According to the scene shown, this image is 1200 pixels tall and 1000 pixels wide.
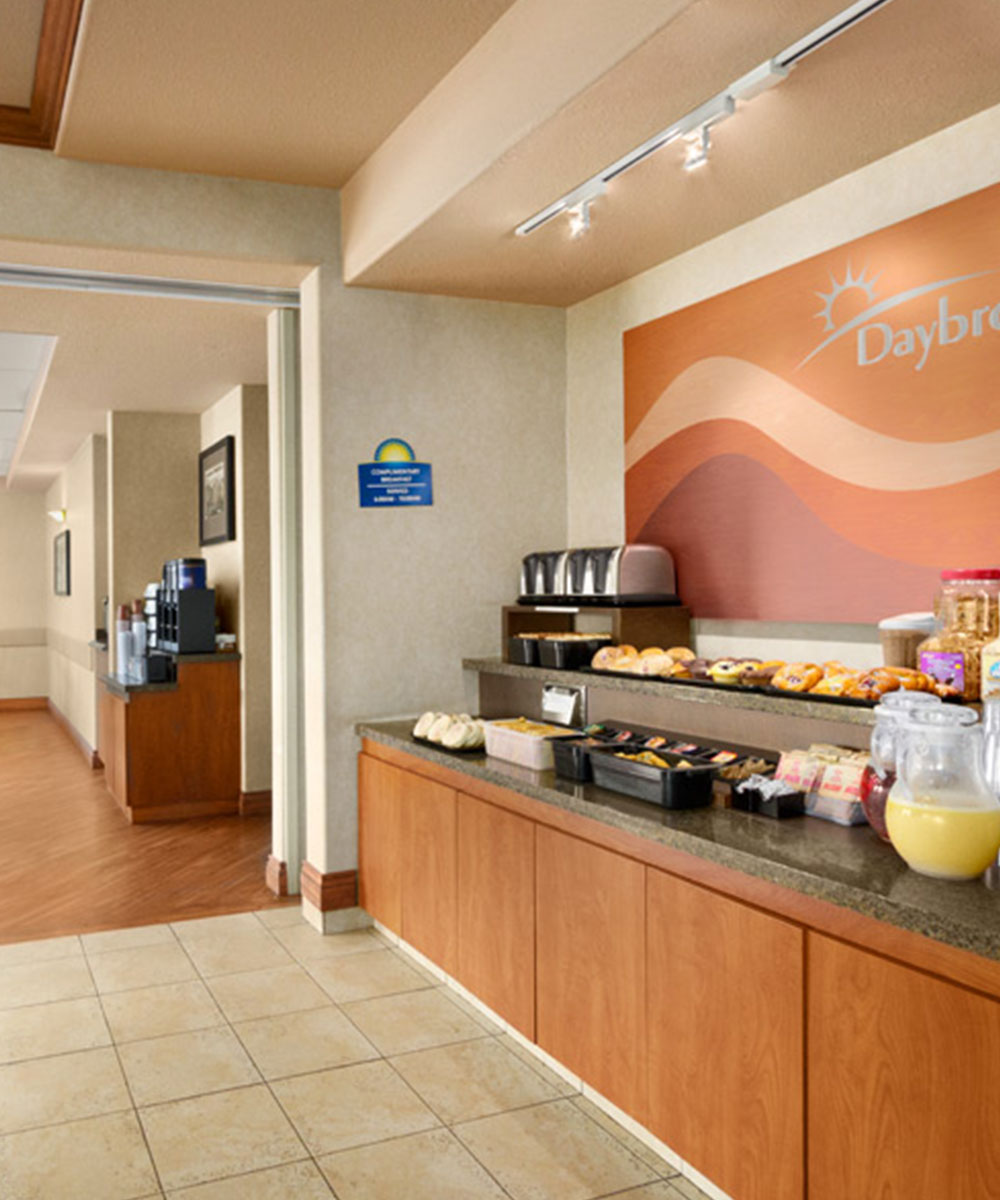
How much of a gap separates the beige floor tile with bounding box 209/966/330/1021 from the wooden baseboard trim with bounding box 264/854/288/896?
994mm

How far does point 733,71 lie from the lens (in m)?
2.71

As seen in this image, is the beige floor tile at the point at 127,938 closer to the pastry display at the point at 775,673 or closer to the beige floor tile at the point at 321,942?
the beige floor tile at the point at 321,942

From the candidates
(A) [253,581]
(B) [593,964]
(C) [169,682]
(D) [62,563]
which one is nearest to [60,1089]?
(B) [593,964]

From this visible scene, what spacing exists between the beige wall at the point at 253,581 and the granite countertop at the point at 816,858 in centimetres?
435

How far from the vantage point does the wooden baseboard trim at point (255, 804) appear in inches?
293

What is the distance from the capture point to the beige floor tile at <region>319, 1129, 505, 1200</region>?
2.75m

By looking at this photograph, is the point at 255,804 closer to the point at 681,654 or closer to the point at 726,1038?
the point at 681,654

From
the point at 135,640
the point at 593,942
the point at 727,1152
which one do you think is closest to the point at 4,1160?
the point at 593,942

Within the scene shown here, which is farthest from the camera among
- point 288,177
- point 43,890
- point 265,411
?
point 265,411

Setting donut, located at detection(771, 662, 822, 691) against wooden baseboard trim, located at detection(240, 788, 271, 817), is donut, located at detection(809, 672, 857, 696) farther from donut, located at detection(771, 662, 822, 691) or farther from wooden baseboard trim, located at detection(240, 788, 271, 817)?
wooden baseboard trim, located at detection(240, 788, 271, 817)

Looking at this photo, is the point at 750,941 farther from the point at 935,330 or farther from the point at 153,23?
the point at 153,23

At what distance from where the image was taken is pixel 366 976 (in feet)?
13.9

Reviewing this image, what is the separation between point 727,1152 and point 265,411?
6024 mm

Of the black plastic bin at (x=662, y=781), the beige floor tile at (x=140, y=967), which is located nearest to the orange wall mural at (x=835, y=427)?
the black plastic bin at (x=662, y=781)
